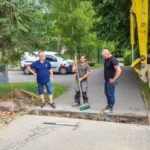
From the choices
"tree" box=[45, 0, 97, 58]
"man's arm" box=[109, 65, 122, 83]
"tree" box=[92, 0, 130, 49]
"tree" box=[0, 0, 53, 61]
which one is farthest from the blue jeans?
"tree" box=[45, 0, 97, 58]

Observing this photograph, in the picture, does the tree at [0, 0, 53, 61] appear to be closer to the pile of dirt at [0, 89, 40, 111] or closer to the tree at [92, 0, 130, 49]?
the pile of dirt at [0, 89, 40, 111]

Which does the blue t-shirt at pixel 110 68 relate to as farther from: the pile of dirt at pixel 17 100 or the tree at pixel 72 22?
the tree at pixel 72 22

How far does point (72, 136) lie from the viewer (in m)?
9.48

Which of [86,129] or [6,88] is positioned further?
[6,88]

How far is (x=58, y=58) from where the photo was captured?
3266cm

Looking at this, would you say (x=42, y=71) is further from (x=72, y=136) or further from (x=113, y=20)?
(x=113, y=20)

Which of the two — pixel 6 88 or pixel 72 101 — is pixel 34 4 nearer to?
pixel 72 101

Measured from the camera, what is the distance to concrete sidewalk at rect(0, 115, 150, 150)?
859cm

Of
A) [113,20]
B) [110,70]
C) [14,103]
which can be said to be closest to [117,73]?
[110,70]

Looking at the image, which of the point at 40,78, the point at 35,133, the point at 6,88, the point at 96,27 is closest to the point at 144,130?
the point at 35,133

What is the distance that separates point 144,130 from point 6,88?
9.14 meters

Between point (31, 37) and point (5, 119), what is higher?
point (31, 37)

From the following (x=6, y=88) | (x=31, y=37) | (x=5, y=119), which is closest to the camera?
(x=5, y=119)

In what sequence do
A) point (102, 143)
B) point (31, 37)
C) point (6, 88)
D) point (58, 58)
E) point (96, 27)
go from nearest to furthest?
point (102, 143)
point (31, 37)
point (6, 88)
point (96, 27)
point (58, 58)
